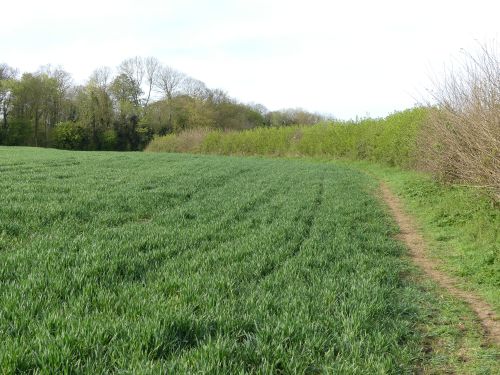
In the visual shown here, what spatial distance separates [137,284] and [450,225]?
762cm

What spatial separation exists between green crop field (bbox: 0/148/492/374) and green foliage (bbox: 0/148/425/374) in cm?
2

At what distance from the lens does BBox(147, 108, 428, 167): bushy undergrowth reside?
22.8 meters

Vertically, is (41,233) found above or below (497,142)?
below

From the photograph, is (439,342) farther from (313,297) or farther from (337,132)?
(337,132)

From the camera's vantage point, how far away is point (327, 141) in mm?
37406

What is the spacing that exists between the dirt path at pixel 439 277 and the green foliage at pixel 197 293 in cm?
42

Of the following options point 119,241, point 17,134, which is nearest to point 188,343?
point 119,241

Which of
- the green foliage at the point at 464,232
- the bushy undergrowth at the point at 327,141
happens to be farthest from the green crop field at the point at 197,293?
the bushy undergrowth at the point at 327,141

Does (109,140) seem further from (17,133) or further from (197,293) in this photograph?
(197,293)

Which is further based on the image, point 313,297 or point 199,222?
point 199,222

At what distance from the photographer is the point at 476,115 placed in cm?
860

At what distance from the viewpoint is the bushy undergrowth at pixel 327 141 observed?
2283 cm

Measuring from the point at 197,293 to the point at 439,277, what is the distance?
149 inches

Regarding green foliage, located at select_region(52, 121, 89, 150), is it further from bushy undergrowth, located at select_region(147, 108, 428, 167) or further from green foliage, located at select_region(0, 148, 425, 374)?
green foliage, located at select_region(0, 148, 425, 374)
